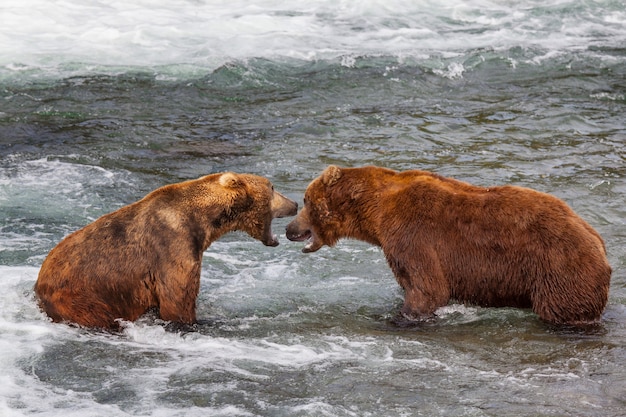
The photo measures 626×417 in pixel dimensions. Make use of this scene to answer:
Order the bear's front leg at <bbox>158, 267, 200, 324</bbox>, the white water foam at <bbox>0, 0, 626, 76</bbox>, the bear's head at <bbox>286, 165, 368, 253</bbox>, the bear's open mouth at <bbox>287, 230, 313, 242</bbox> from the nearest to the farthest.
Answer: the bear's front leg at <bbox>158, 267, 200, 324</bbox> → the bear's head at <bbox>286, 165, 368, 253</bbox> → the bear's open mouth at <bbox>287, 230, 313, 242</bbox> → the white water foam at <bbox>0, 0, 626, 76</bbox>

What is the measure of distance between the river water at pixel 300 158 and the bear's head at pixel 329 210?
46 centimetres

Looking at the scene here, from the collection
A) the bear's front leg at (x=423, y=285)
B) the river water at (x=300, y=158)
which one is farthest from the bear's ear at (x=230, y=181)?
the bear's front leg at (x=423, y=285)

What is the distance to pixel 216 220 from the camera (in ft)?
23.8

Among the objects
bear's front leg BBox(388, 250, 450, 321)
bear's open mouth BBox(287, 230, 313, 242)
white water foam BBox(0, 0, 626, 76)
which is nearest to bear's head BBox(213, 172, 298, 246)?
bear's open mouth BBox(287, 230, 313, 242)

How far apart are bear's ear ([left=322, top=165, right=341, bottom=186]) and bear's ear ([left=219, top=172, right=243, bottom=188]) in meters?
0.68

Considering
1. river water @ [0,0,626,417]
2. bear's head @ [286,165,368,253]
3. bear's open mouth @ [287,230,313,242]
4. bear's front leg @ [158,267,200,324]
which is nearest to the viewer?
river water @ [0,0,626,417]

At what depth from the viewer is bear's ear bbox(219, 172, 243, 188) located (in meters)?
7.34

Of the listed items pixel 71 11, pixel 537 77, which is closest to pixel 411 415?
pixel 537 77

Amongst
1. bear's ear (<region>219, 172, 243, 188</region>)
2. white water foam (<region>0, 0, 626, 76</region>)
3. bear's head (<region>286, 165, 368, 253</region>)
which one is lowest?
bear's head (<region>286, 165, 368, 253</region>)

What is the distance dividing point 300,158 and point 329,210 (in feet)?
12.3

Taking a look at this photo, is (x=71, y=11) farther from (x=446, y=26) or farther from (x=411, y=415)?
(x=411, y=415)

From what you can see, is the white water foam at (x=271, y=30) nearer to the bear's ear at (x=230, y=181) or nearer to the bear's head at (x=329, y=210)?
the bear's head at (x=329, y=210)

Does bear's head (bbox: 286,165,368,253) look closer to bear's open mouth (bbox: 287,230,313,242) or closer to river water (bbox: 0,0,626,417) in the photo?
bear's open mouth (bbox: 287,230,313,242)

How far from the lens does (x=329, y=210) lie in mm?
7629
